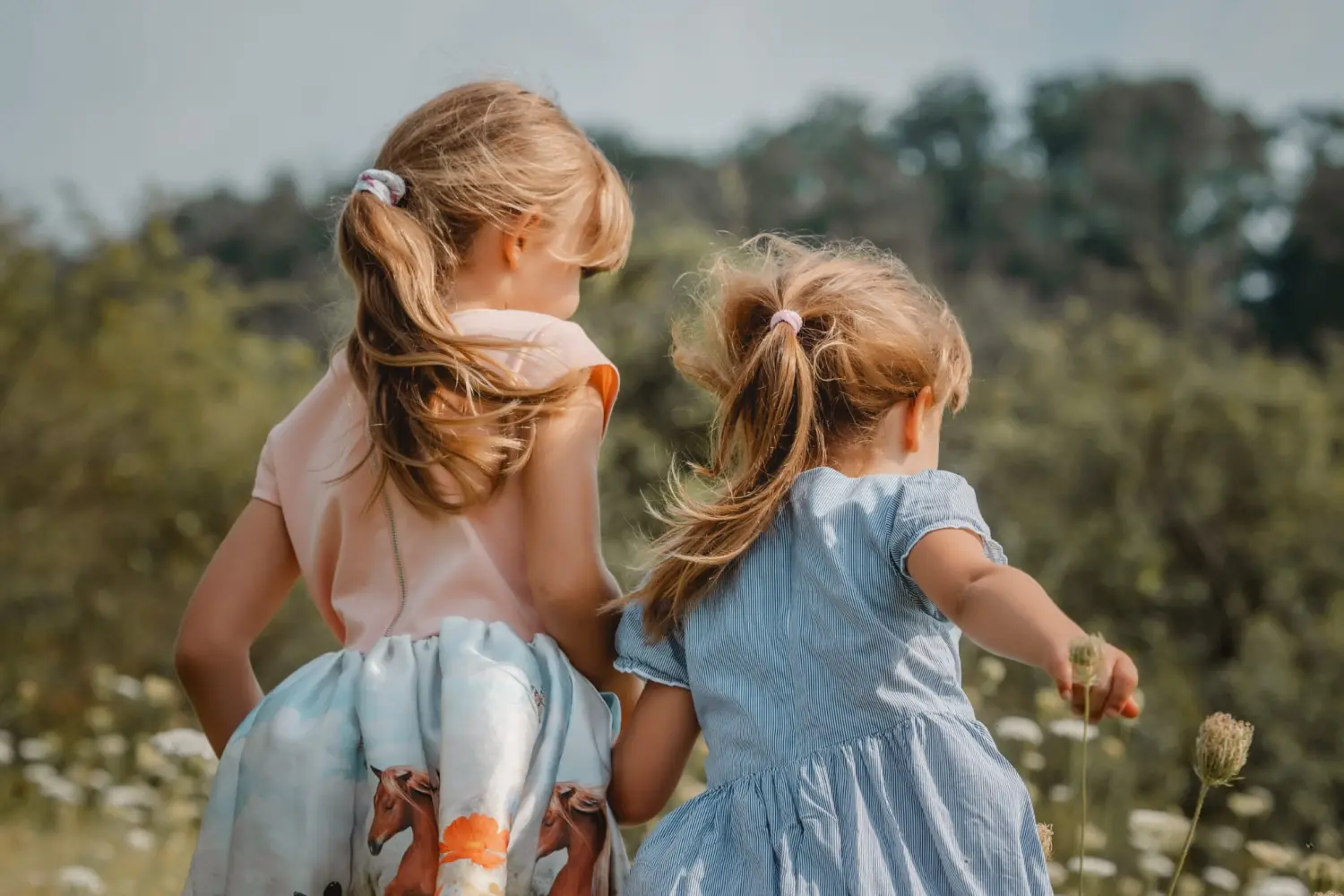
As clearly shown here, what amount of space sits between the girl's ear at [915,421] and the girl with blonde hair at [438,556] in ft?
1.34

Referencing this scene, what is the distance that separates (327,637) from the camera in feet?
17.4

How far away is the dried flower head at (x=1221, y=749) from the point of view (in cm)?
150

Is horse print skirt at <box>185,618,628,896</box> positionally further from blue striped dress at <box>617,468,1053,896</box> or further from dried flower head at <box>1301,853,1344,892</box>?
dried flower head at <box>1301,853,1344,892</box>

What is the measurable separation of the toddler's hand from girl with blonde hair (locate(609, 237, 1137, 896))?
0.03 meters

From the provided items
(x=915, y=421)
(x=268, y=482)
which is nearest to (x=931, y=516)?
(x=915, y=421)

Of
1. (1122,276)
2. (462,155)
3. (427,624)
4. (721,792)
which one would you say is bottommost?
(1122,276)

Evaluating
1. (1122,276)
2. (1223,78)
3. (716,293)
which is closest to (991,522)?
(716,293)

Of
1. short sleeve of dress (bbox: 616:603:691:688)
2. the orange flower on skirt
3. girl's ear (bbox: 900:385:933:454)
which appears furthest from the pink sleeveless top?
girl's ear (bbox: 900:385:933:454)

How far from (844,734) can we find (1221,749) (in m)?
0.43

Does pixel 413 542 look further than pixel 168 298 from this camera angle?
No

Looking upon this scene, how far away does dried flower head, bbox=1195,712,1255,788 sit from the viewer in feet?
4.93

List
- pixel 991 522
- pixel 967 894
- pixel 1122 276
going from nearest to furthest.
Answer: pixel 967 894 → pixel 991 522 → pixel 1122 276

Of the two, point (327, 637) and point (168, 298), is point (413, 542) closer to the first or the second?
point (327, 637)

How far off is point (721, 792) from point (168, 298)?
23.0 feet
